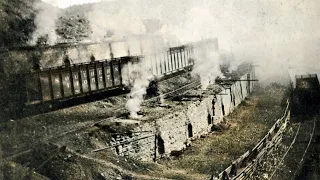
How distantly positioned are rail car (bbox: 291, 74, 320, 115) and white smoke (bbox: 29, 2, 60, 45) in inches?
696

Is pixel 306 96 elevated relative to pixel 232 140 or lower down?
elevated

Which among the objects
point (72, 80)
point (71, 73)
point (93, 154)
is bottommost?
point (93, 154)

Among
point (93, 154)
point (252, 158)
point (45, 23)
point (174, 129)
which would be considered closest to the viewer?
point (93, 154)

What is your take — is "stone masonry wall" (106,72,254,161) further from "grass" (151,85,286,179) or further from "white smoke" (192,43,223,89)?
"white smoke" (192,43,223,89)

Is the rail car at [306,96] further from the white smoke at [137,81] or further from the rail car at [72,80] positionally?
the rail car at [72,80]

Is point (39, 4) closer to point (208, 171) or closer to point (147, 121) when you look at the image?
point (147, 121)

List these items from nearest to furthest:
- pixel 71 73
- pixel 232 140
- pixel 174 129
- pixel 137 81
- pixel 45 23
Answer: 1. pixel 71 73
2. pixel 174 129
3. pixel 232 140
4. pixel 137 81
5. pixel 45 23

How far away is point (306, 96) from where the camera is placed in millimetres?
24781

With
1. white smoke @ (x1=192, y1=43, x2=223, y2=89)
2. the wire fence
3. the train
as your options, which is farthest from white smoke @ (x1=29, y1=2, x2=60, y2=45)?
the wire fence

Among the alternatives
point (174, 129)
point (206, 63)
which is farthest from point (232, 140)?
point (206, 63)

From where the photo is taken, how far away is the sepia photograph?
33.6 ft

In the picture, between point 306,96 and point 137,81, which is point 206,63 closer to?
point 306,96

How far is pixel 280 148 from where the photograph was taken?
16.1 meters

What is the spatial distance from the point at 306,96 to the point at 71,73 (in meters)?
19.8
